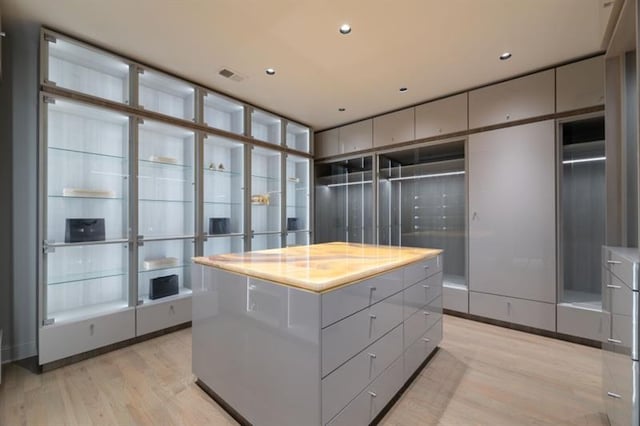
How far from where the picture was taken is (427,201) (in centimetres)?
452

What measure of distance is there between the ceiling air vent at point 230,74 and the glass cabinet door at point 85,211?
1097 mm

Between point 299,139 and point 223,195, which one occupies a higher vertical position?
point 299,139

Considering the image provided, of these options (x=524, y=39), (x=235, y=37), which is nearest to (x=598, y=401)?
(x=524, y=39)

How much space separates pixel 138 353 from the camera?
8.55ft

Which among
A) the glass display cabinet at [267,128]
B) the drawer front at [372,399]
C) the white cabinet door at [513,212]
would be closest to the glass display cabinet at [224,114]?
the glass display cabinet at [267,128]

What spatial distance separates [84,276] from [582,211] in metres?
5.31

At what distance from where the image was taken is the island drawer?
203cm

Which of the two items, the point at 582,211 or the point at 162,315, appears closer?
the point at 162,315

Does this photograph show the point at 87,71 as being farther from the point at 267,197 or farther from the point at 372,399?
the point at 372,399

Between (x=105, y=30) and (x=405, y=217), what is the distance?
14.0 ft

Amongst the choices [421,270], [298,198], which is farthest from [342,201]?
[421,270]

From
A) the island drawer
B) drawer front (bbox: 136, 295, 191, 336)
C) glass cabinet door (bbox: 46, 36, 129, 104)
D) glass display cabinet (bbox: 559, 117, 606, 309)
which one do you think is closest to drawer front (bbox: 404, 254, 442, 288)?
the island drawer

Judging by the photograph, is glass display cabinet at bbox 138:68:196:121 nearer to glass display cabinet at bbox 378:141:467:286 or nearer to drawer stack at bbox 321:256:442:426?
glass display cabinet at bbox 378:141:467:286

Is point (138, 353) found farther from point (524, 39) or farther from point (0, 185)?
point (524, 39)
